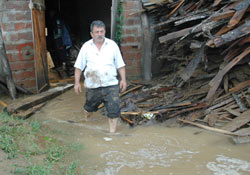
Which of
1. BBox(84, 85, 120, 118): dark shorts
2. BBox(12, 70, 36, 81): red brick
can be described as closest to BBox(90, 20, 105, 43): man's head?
BBox(84, 85, 120, 118): dark shorts

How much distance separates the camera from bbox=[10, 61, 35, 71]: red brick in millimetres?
Answer: 7413

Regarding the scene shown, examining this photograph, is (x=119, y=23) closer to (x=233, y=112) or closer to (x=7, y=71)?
(x=7, y=71)

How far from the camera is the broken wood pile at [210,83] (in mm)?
4887

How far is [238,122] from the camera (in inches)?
187

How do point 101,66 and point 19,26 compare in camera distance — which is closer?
point 101,66

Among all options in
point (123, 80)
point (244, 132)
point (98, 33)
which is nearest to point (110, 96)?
point (123, 80)

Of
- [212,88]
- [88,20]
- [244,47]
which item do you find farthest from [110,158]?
[88,20]

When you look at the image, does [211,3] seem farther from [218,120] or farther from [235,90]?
[218,120]

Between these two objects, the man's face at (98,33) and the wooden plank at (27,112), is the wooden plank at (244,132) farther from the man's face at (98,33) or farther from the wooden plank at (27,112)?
the wooden plank at (27,112)

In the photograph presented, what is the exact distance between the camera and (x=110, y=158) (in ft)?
13.3

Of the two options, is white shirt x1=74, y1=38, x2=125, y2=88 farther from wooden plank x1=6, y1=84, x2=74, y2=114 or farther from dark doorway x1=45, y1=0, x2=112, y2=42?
dark doorway x1=45, y1=0, x2=112, y2=42

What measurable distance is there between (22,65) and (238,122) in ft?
17.5

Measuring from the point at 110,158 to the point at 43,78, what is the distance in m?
4.30

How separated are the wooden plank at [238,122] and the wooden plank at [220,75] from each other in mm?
747
